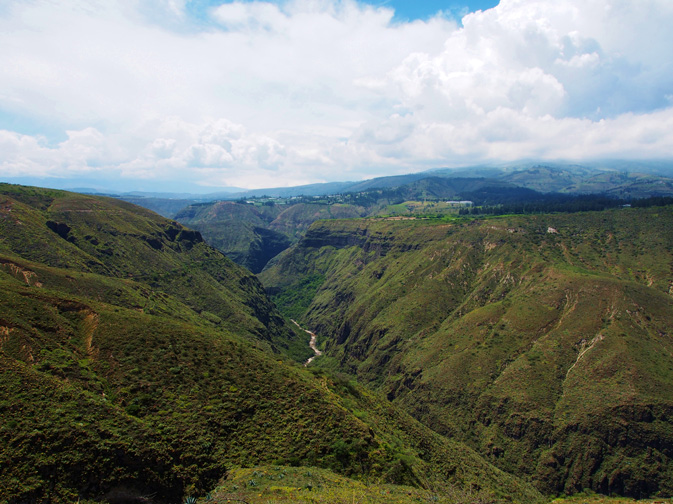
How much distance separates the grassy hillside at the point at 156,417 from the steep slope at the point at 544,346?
18745mm

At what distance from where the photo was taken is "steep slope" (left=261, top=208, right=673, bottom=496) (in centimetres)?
8300

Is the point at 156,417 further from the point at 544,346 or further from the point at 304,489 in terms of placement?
the point at 544,346

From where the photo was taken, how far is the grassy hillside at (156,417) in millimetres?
35875

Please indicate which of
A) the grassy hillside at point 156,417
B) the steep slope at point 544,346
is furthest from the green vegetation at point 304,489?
the steep slope at point 544,346

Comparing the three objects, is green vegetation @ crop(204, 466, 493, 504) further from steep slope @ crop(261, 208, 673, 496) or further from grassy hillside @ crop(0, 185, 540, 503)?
steep slope @ crop(261, 208, 673, 496)

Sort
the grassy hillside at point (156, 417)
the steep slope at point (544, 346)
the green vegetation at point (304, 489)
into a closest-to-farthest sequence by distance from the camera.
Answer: the grassy hillside at point (156, 417) → the green vegetation at point (304, 489) → the steep slope at point (544, 346)

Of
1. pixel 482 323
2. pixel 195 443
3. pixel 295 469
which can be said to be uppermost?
pixel 195 443

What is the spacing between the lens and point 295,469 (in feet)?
147

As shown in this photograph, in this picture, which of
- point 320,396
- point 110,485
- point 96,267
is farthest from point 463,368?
point 96,267

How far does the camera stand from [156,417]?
4638 cm

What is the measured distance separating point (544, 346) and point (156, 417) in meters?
105

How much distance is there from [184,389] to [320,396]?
21.5 m

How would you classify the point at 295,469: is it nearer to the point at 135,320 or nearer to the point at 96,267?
the point at 135,320

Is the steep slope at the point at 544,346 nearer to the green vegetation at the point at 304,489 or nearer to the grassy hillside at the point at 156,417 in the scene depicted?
the grassy hillside at the point at 156,417
